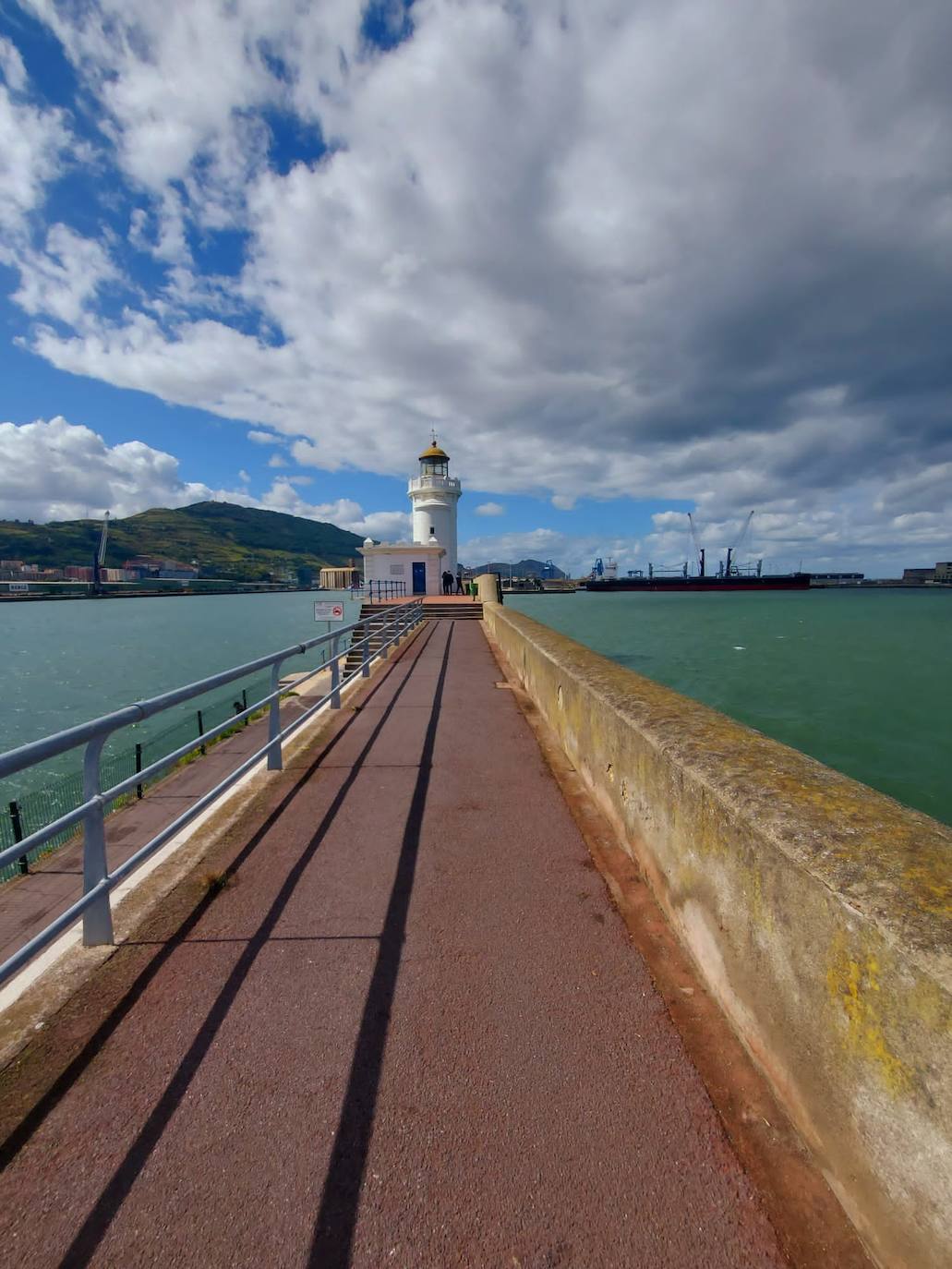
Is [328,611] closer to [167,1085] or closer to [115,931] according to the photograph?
[115,931]

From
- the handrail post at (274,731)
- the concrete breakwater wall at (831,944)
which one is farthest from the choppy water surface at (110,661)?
the concrete breakwater wall at (831,944)

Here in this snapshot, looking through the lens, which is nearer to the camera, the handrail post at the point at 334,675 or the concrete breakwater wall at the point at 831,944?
the concrete breakwater wall at the point at 831,944

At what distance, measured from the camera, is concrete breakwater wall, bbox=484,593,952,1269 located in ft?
4.16

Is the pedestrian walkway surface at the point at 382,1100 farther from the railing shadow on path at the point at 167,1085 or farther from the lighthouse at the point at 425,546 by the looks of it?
the lighthouse at the point at 425,546

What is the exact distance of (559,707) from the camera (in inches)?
218

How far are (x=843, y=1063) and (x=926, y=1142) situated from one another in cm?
28

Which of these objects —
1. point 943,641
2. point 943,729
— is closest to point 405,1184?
point 943,729

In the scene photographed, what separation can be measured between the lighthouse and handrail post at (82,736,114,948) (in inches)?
1058

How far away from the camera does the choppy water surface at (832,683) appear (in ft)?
44.0

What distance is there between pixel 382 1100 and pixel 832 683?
2544 centimetres

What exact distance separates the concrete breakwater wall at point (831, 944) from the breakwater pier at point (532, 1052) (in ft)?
0.03

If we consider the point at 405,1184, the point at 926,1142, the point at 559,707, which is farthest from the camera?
the point at 559,707

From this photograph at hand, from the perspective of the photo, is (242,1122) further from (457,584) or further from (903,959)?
(457,584)

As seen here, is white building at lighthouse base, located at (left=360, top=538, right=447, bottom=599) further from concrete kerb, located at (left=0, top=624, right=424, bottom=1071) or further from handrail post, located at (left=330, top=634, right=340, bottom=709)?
concrete kerb, located at (left=0, top=624, right=424, bottom=1071)
